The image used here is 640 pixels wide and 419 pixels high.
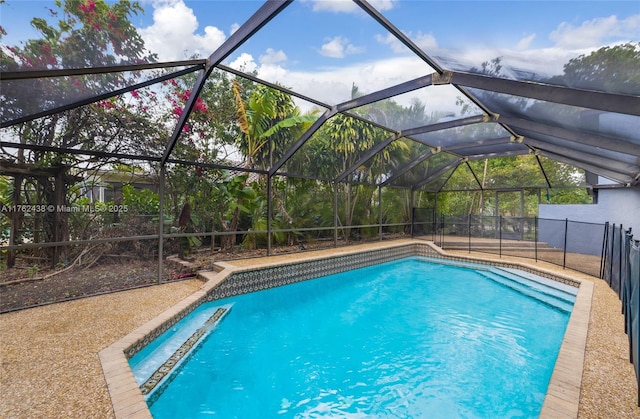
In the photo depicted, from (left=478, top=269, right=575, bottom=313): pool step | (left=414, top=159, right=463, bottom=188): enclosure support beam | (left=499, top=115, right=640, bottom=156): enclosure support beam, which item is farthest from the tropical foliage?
(left=478, top=269, right=575, bottom=313): pool step

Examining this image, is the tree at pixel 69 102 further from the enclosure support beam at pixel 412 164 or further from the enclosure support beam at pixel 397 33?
the enclosure support beam at pixel 412 164

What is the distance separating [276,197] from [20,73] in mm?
6530

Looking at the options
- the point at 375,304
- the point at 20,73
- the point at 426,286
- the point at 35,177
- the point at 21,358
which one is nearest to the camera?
the point at 21,358

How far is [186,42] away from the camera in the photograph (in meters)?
6.46

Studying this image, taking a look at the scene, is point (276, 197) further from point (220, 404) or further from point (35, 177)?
point (220, 404)

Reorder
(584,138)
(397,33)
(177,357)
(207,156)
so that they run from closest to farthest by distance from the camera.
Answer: (177,357) → (397,33) → (584,138) → (207,156)

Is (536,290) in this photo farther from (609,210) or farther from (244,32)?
(244,32)

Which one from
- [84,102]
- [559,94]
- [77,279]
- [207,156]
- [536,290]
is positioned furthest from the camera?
[207,156]

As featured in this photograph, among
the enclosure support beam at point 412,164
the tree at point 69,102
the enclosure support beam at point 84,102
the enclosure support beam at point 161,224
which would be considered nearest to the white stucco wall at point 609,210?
the enclosure support beam at point 412,164

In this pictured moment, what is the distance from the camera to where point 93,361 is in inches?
110

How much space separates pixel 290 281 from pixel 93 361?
15.9 ft

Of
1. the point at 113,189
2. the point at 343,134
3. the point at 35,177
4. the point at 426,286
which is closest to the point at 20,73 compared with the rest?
the point at 35,177

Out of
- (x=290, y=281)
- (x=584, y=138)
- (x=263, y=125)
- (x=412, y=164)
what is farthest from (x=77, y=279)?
(x=412, y=164)

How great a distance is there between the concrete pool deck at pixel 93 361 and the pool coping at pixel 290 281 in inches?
0.8
